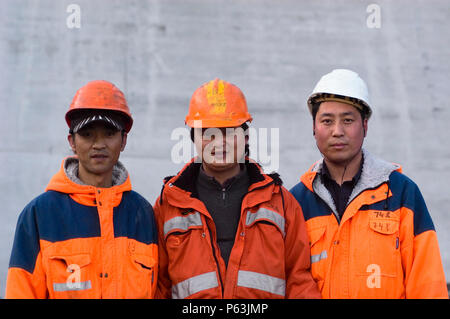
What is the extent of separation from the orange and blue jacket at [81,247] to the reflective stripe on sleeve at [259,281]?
0.46 m

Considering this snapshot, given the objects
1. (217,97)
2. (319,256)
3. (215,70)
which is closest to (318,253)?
(319,256)

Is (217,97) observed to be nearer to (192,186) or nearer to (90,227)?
(192,186)

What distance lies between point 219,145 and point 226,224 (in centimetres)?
43

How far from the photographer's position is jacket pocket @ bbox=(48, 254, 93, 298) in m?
2.44

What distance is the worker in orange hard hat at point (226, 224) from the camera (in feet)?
8.63

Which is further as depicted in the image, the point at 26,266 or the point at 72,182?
the point at 72,182

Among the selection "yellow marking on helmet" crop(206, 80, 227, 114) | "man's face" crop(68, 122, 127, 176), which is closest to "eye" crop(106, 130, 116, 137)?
"man's face" crop(68, 122, 127, 176)

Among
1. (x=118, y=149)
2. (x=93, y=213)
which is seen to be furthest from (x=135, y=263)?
(x=118, y=149)

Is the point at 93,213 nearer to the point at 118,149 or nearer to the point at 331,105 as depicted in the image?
the point at 118,149

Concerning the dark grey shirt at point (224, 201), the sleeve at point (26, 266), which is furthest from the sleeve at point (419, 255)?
the sleeve at point (26, 266)

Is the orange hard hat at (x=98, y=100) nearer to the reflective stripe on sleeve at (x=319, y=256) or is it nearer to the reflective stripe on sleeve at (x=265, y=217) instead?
the reflective stripe on sleeve at (x=265, y=217)

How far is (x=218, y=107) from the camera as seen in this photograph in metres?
2.78

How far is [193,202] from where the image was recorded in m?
2.75

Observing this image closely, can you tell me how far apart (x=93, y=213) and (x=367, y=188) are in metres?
1.47
